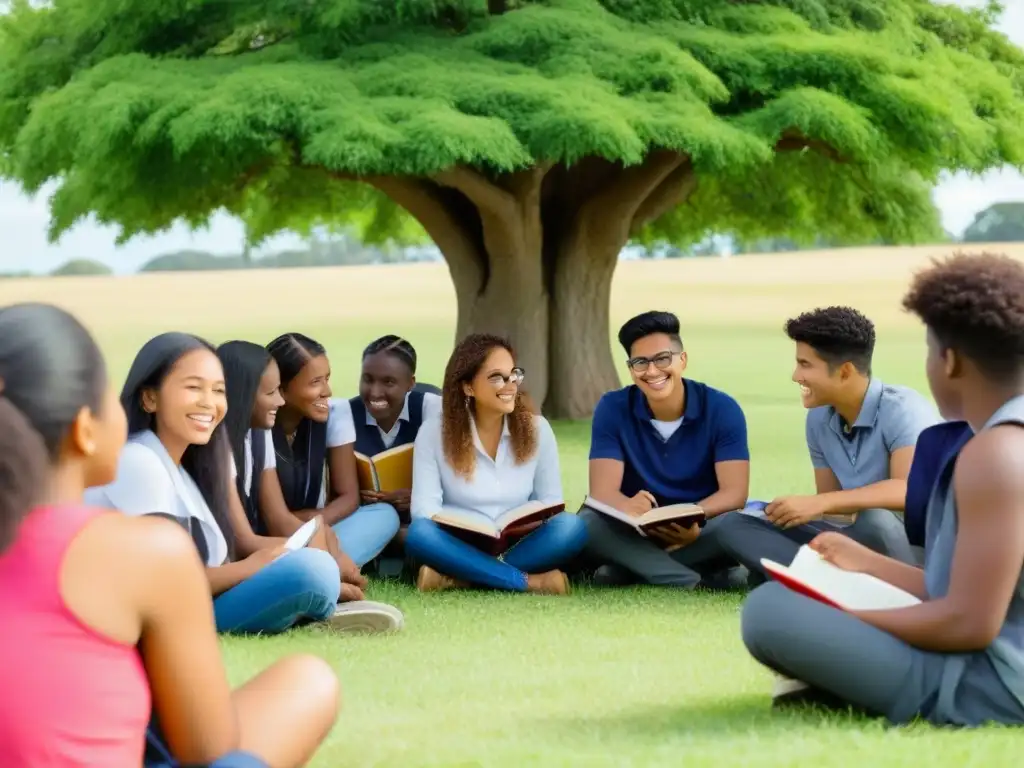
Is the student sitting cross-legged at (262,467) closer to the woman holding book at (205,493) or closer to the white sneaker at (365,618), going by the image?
the white sneaker at (365,618)

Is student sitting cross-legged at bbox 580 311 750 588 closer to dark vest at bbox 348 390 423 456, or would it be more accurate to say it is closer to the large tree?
dark vest at bbox 348 390 423 456

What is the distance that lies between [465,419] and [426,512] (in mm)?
448

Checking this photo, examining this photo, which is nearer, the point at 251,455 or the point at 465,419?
the point at 251,455

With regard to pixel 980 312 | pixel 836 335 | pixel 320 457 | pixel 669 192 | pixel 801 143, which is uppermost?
pixel 801 143

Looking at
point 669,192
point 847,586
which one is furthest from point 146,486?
point 669,192

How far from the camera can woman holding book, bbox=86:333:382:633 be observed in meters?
4.91

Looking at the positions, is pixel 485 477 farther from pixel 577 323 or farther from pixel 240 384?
pixel 577 323

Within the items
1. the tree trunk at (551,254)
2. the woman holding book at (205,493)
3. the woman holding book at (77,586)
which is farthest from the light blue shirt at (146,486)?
the tree trunk at (551,254)

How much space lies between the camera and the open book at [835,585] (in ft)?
12.7

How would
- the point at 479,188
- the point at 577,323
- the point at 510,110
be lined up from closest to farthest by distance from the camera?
the point at 510,110
the point at 479,188
the point at 577,323

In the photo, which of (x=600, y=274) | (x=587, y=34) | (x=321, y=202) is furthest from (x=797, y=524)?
(x=321, y=202)

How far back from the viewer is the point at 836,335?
617 centimetres

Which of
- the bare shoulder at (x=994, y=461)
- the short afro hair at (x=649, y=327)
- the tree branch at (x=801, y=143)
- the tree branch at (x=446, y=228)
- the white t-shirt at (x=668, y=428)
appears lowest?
the white t-shirt at (x=668, y=428)

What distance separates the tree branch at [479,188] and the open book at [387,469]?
7.46 m
